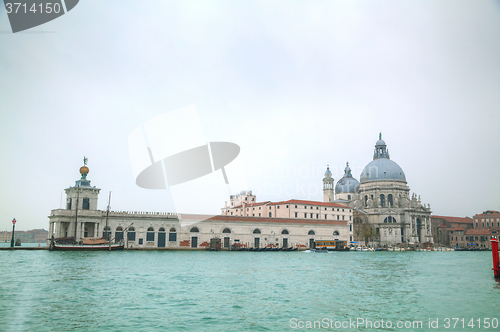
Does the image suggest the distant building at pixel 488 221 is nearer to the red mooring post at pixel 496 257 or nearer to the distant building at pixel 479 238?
the distant building at pixel 479 238

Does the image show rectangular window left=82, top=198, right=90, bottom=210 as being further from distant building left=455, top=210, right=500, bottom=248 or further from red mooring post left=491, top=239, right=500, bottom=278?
distant building left=455, top=210, right=500, bottom=248

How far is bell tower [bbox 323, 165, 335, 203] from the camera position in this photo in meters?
107

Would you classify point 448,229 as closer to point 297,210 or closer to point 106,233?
point 297,210

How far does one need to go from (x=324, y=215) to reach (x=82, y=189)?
42663 mm

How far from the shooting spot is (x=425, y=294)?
18234 mm

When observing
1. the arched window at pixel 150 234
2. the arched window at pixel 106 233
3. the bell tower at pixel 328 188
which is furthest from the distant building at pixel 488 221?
the arched window at pixel 106 233

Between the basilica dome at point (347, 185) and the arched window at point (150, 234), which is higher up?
the basilica dome at point (347, 185)

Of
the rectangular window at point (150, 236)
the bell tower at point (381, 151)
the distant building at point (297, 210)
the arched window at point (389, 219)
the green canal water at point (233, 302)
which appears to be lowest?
the green canal water at point (233, 302)

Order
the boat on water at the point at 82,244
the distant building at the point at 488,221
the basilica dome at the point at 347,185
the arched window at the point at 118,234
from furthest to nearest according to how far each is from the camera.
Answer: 1. the basilica dome at the point at 347,185
2. the distant building at the point at 488,221
3. the arched window at the point at 118,234
4. the boat on water at the point at 82,244

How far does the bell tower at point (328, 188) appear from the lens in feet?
351

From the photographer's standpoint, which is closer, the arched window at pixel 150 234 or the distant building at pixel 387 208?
the arched window at pixel 150 234

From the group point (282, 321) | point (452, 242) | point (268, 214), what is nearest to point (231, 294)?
point (282, 321)

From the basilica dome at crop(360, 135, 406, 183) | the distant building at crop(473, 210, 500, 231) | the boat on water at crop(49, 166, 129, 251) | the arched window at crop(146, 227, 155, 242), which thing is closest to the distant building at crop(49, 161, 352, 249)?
the arched window at crop(146, 227, 155, 242)

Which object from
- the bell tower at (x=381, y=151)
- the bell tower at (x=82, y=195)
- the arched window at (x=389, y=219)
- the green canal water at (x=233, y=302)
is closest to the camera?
the green canal water at (x=233, y=302)
